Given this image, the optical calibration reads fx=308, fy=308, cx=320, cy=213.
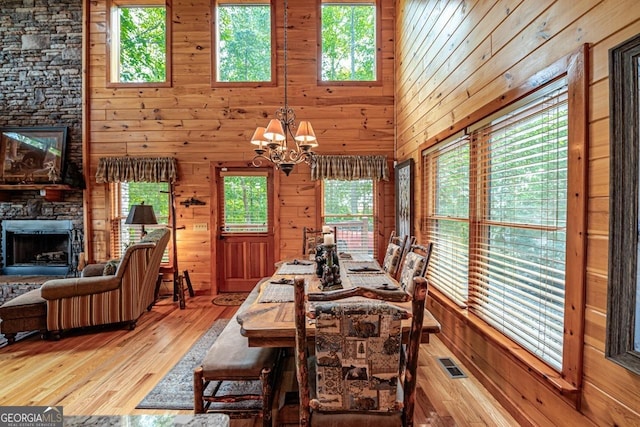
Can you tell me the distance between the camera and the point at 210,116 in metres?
4.96

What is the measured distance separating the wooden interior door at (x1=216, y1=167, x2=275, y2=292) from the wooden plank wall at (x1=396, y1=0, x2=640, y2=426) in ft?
8.94

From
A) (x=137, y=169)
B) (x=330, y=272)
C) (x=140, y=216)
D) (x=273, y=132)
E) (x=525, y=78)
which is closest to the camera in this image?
(x=525, y=78)

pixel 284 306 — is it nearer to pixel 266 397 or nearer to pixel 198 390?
pixel 266 397

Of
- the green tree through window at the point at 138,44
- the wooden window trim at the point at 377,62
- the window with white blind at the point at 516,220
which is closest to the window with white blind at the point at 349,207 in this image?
the wooden window trim at the point at 377,62

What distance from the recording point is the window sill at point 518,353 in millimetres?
1540

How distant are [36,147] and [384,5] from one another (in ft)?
19.6

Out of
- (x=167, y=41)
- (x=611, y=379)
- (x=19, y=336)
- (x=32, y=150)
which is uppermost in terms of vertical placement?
(x=167, y=41)

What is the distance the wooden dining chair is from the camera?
1250 millimetres

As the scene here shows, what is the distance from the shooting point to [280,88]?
4938mm

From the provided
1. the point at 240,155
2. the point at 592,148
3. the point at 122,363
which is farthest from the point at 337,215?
the point at 592,148

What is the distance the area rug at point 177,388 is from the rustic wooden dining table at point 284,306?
79 cm

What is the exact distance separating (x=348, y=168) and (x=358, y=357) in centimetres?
377

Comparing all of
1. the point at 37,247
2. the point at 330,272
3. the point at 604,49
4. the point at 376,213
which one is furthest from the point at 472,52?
the point at 37,247

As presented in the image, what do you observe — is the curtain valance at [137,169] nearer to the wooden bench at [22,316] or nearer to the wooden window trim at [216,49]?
the wooden window trim at [216,49]
